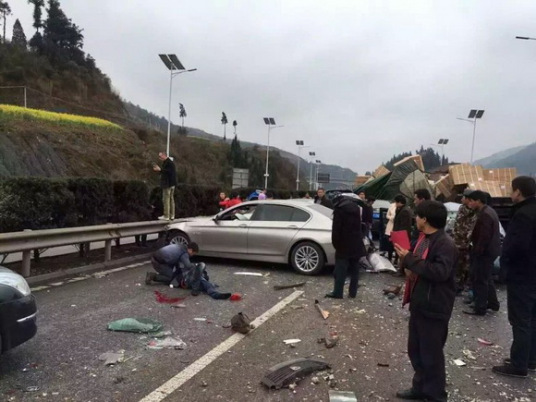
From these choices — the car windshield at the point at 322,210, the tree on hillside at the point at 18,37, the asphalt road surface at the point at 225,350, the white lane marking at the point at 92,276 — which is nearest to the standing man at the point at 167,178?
the white lane marking at the point at 92,276

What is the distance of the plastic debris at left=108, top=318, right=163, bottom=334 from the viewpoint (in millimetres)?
5215

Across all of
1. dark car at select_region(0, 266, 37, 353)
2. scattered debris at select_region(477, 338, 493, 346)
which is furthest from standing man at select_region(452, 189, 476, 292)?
dark car at select_region(0, 266, 37, 353)

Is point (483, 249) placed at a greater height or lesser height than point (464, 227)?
lesser

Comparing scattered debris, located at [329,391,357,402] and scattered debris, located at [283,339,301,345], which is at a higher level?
scattered debris, located at [329,391,357,402]

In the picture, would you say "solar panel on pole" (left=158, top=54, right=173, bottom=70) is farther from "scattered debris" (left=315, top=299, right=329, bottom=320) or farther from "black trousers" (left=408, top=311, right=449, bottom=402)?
"black trousers" (left=408, top=311, right=449, bottom=402)

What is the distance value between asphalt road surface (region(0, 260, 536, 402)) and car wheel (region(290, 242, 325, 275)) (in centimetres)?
144

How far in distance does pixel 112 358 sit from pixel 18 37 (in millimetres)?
78236

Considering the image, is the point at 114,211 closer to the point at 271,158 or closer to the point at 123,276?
the point at 123,276

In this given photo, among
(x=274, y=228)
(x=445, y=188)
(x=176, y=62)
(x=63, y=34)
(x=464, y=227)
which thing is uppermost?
(x=63, y=34)

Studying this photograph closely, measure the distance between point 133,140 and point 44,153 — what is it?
1803 cm

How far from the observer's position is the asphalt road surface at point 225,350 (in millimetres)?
Answer: 3811

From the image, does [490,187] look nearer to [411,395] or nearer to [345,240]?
[345,240]

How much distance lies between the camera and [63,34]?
71000 millimetres

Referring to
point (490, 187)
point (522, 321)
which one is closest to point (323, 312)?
point (522, 321)
